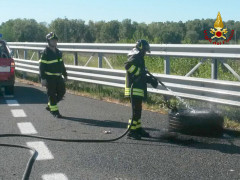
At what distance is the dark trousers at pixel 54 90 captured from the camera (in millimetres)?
9258

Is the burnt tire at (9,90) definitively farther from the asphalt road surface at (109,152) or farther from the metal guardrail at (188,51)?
the asphalt road surface at (109,152)

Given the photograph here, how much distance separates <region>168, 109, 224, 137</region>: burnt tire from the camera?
709cm

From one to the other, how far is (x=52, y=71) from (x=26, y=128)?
1.90 meters

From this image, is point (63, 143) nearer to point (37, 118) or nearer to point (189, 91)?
point (37, 118)

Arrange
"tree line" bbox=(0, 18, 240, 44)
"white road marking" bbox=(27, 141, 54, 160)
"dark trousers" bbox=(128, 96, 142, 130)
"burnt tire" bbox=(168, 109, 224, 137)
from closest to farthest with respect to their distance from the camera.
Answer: "white road marking" bbox=(27, 141, 54, 160)
"burnt tire" bbox=(168, 109, 224, 137)
"dark trousers" bbox=(128, 96, 142, 130)
"tree line" bbox=(0, 18, 240, 44)

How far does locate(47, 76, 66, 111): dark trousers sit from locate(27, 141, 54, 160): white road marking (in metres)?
2.44

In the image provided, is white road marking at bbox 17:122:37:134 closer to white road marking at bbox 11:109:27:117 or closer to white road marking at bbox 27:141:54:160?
white road marking at bbox 27:141:54:160

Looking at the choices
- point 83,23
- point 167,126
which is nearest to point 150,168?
point 167,126

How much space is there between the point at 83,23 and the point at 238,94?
207 feet

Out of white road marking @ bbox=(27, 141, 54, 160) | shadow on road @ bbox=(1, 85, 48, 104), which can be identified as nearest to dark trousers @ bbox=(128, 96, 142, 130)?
white road marking @ bbox=(27, 141, 54, 160)

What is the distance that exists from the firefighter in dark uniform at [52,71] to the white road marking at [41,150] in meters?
2.48

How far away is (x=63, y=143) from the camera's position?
6.79 m

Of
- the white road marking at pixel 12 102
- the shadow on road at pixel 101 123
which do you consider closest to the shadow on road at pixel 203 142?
the shadow on road at pixel 101 123

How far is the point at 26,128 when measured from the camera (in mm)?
7891
